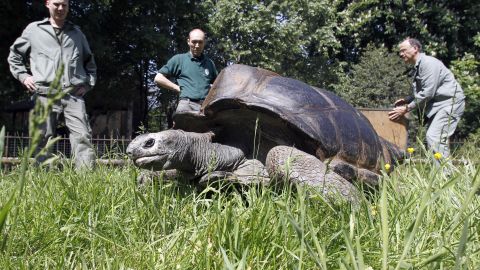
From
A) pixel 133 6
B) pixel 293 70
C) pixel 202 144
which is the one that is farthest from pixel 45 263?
pixel 293 70

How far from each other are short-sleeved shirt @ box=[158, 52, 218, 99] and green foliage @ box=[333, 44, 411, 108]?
10.5 meters

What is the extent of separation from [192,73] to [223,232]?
2861 mm

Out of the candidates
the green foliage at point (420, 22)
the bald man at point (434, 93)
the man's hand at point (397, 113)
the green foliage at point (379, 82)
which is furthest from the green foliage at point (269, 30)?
the man's hand at point (397, 113)

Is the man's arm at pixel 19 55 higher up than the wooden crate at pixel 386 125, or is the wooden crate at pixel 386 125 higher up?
the man's arm at pixel 19 55

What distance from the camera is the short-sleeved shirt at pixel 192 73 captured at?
4.20 meters

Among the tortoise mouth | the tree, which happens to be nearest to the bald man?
the tortoise mouth

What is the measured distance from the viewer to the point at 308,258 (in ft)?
4.56

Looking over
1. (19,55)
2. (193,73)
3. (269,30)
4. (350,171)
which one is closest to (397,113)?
(193,73)

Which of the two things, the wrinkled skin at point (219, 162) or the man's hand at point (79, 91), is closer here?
the wrinkled skin at point (219, 162)

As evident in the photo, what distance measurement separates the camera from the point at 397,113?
448cm

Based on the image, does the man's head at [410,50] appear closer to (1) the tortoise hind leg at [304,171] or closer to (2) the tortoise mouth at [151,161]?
(1) the tortoise hind leg at [304,171]

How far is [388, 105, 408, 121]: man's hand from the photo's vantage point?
4.43m

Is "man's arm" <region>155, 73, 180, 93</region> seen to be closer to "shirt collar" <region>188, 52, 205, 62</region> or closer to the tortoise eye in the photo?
"shirt collar" <region>188, 52, 205, 62</region>

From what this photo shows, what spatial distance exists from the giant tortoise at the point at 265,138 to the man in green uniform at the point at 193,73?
1157mm
